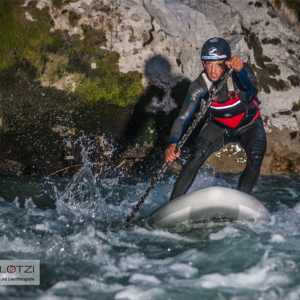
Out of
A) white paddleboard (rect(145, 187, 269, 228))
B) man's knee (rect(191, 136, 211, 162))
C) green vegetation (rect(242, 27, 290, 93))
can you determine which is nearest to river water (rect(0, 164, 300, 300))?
white paddleboard (rect(145, 187, 269, 228))

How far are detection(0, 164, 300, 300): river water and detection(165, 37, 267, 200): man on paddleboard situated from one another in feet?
2.74

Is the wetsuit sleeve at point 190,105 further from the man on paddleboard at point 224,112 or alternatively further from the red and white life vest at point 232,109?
the red and white life vest at point 232,109

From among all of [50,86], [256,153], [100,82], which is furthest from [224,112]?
[50,86]

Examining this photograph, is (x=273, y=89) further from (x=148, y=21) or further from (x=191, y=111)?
(x=191, y=111)

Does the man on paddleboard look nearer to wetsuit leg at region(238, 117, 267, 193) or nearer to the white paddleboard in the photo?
wetsuit leg at region(238, 117, 267, 193)

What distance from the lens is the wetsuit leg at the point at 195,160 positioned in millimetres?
4871

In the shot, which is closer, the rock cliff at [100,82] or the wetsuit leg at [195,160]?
the wetsuit leg at [195,160]

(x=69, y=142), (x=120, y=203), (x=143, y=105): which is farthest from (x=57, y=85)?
(x=120, y=203)

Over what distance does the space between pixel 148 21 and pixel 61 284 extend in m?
6.84

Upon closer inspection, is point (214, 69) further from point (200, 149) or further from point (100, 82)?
point (100, 82)

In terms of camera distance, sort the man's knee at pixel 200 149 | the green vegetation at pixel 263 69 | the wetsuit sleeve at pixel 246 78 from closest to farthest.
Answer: the wetsuit sleeve at pixel 246 78
the man's knee at pixel 200 149
the green vegetation at pixel 263 69

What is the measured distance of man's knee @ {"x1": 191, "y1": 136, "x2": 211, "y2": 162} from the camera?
191 inches

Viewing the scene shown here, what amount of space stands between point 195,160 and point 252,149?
0.75 meters

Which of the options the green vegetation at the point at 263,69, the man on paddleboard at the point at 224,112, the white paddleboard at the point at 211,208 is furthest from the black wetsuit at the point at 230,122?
the green vegetation at the point at 263,69
